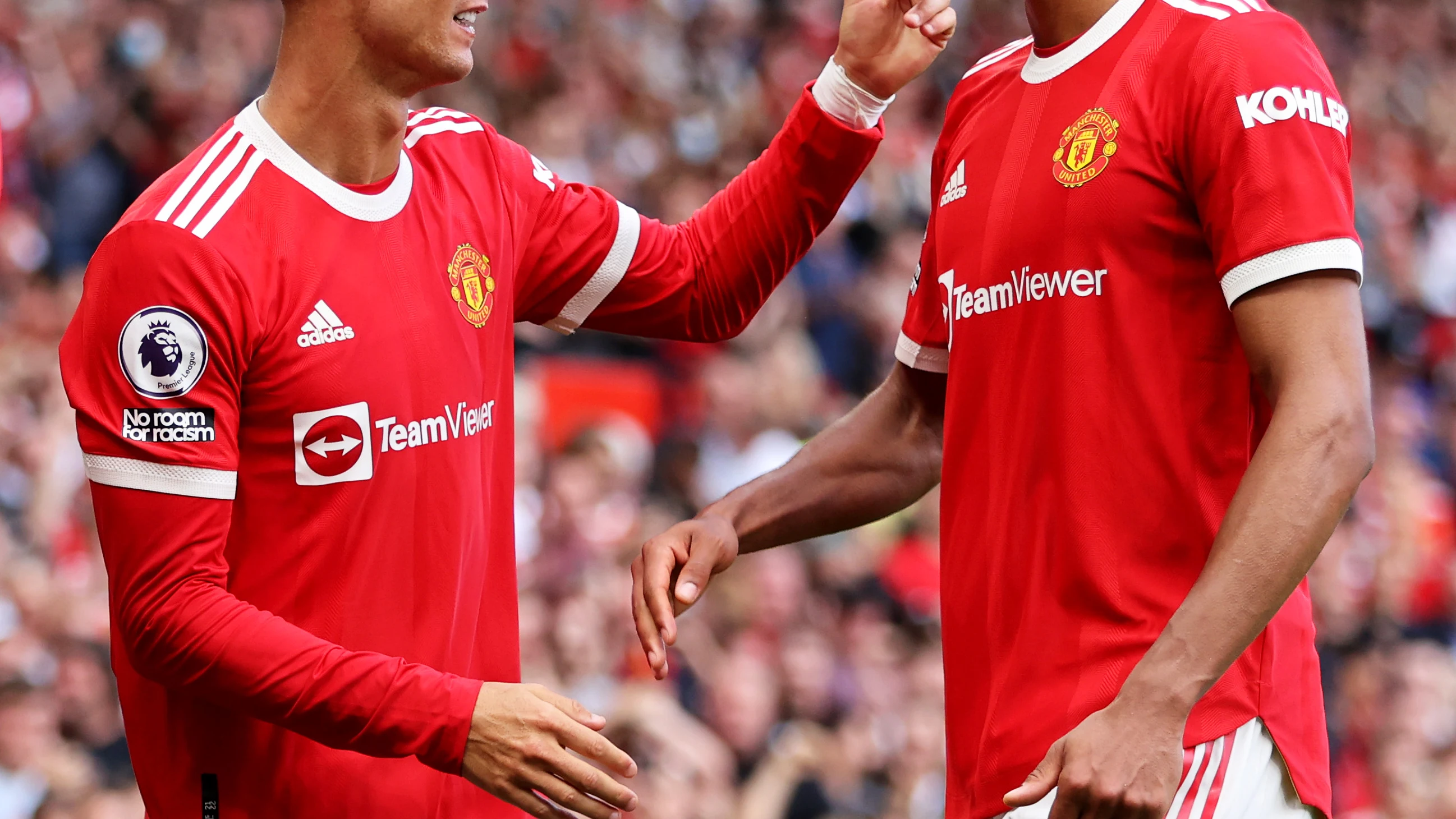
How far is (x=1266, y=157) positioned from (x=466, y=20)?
57.1 inches

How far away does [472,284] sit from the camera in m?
3.04

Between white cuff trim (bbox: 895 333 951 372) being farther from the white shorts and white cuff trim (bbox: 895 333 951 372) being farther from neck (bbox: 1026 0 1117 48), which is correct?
the white shorts

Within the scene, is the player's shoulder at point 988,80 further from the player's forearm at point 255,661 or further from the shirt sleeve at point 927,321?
the player's forearm at point 255,661

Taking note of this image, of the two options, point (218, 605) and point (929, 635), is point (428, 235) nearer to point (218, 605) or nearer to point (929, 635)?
point (218, 605)

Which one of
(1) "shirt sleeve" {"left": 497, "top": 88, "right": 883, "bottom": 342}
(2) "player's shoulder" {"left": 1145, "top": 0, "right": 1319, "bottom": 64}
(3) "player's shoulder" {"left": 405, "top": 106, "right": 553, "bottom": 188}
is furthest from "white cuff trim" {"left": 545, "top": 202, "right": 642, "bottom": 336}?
(2) "player's shoulder" {"left": 1145, "top": 0, "right": 1319, "bottom": 64}

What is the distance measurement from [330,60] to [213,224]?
40 cm

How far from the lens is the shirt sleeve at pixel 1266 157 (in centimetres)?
231

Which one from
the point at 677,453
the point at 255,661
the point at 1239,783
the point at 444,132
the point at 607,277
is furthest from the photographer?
the point at 677,453

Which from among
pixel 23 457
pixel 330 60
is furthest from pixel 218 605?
pixel 23 457

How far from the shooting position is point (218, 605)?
2592mm

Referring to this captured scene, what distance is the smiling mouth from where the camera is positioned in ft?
9.71

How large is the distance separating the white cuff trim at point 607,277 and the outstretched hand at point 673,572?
1.66 feet

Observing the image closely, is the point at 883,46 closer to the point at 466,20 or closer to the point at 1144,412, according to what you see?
the point at 466,20

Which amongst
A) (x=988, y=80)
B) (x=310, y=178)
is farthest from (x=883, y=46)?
(x=310, y=178)
